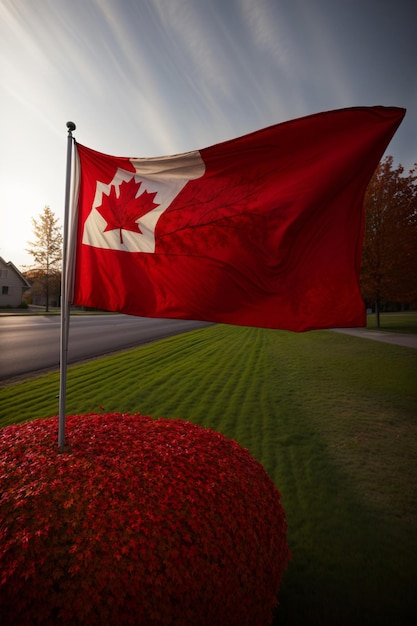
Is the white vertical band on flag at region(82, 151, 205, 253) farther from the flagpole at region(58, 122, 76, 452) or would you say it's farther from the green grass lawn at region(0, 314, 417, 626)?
the green grass lawn at region(0, 314, 417, 626)

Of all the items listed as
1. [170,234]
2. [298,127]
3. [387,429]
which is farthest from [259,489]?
[387,429]

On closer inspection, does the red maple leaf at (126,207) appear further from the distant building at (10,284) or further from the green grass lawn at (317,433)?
the distant building at (10,284)

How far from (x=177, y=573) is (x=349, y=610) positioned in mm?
1549

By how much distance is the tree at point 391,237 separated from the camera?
20922mm

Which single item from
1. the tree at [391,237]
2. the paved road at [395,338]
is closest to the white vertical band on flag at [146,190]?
the paved road at [395,338]

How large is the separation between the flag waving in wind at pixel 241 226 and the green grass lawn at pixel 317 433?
1960 mm

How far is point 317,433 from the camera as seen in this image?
5.10 m

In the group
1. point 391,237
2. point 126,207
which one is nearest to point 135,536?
point 126,207

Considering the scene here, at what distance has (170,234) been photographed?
8.97 feet

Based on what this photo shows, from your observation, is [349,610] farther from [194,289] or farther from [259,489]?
[194,289]

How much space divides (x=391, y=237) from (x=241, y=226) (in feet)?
71.6

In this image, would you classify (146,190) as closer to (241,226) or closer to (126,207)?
(126,207)

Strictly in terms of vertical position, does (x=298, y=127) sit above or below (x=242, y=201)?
above

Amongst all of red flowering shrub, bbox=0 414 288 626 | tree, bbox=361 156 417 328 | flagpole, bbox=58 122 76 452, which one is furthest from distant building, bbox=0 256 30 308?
red flowering shrub, bbox=0 414 288 626
